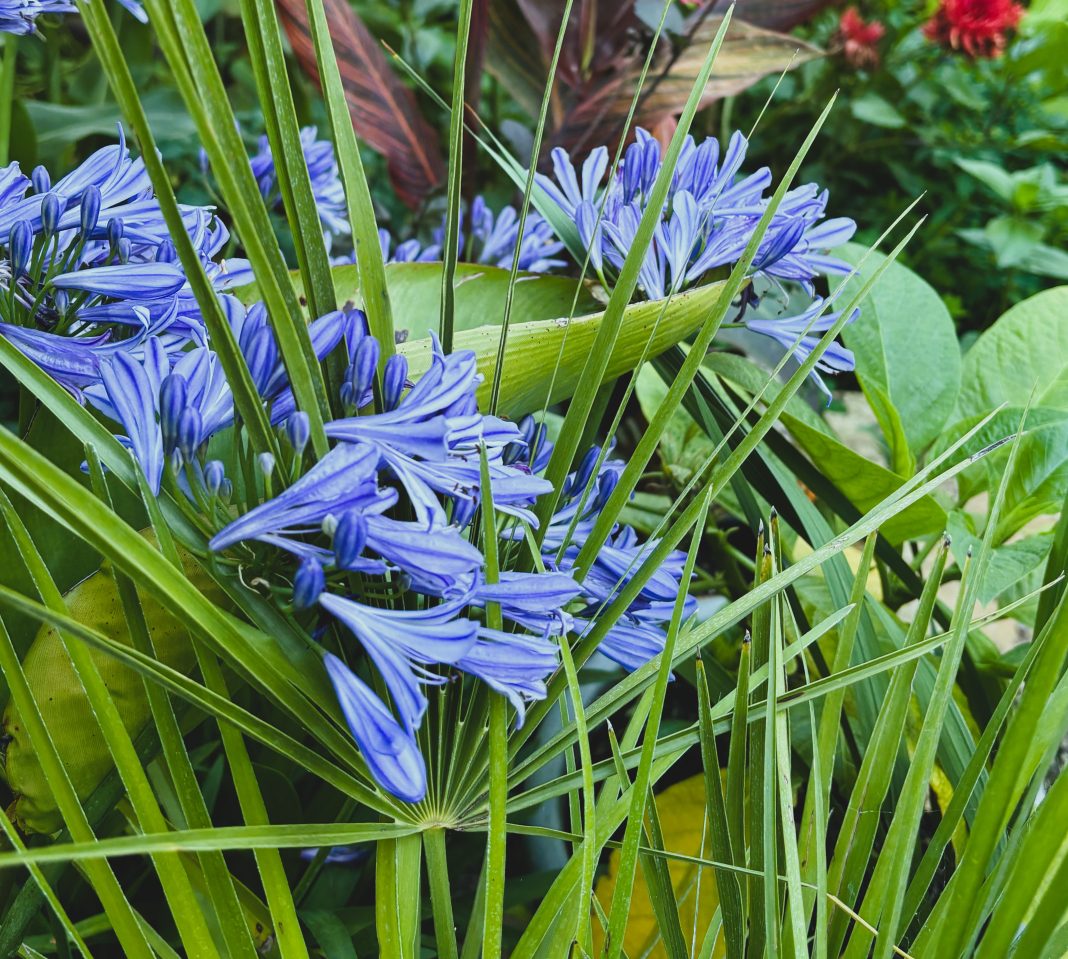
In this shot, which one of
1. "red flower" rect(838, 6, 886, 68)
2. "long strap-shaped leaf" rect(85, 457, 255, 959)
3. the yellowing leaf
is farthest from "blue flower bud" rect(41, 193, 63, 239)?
"red flower" rect(838, 6, 886, 68)

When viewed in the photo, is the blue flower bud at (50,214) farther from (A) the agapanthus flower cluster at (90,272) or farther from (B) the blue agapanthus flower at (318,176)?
(B) the blue agapanthus flower at (318,176)

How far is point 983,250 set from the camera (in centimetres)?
152

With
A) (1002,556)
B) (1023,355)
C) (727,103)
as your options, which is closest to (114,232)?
(1002,556)

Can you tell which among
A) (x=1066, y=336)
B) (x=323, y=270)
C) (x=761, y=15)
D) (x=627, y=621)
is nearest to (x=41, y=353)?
(x=323, y=270)

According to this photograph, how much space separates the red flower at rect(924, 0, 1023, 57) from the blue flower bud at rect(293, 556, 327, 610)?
4.82 feet

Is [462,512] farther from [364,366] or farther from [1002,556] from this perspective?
[1002,556]

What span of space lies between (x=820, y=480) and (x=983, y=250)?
1.21m

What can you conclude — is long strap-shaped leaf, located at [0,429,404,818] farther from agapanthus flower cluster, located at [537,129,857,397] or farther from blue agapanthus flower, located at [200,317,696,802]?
agapanthus flower cluster, located at [537,129,857,397]

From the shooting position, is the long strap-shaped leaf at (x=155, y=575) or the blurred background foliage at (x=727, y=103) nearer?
the long strap-shaped leaf at (x=155, y=575)

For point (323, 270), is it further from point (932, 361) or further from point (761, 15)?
point (761, 15)

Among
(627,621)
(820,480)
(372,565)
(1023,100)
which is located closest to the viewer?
(372,565)

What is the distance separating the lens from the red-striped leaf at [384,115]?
3.32 ft

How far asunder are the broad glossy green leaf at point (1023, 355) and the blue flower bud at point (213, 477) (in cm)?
56

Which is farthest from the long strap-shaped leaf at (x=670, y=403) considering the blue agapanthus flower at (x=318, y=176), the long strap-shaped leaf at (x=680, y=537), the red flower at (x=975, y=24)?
the red flower at (x=975, y=24)
